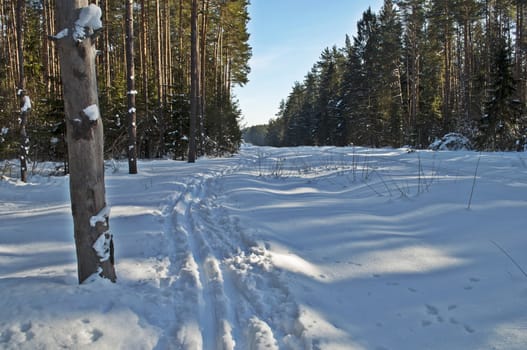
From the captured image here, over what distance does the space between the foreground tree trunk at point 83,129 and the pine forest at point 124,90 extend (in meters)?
7.95

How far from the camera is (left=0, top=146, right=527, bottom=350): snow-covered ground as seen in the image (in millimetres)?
2113

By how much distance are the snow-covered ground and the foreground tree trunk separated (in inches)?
13.4

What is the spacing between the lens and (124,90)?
1520cm

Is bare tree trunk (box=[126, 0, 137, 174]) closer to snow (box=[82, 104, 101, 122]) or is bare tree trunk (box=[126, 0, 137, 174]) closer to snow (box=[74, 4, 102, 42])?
snow (box=[82, 104, 101, 122])

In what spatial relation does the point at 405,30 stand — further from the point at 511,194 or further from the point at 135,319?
the point at 135,319

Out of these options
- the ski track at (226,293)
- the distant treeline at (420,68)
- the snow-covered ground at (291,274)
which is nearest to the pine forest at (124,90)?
the snow-covered ground at (291,274)

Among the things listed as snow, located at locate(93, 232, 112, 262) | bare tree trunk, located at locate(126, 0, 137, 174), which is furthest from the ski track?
bare tree trunk, located at locate(126, 0, 137, 174)

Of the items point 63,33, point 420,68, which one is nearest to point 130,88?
point 63,33

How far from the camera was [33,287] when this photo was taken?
7.86ft

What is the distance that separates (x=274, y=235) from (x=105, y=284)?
2.09 meters

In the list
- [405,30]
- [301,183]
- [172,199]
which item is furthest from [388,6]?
[172,199]

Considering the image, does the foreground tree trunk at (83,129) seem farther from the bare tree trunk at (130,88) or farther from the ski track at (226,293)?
the bare tree trunk at (130,88)

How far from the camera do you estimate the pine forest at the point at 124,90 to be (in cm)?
989

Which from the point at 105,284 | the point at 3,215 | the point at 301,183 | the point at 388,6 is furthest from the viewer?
the point at 388,6
